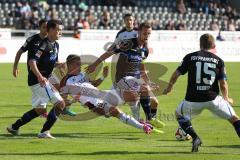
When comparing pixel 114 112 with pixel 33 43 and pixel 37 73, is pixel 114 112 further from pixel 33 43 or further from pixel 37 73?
pixel 33 43

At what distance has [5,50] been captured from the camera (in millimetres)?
31812

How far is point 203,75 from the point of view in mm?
11023

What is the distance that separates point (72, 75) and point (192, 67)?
3279 millimetres

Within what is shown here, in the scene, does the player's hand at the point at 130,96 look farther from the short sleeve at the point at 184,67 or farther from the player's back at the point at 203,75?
the player's back at the point at 203,75

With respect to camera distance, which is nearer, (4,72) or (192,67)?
(192,67)

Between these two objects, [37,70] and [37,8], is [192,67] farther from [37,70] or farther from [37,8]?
[37,8]

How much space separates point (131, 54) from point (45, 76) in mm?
2060

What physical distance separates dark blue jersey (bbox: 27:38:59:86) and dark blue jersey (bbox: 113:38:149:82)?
5.06 feet

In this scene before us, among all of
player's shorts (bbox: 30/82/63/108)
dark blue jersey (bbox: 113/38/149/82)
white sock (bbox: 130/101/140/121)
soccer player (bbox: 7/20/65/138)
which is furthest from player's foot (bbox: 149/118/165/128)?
player's shorts (bbox: 30/82/63/108)

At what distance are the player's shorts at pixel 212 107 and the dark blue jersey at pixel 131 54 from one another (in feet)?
9.94

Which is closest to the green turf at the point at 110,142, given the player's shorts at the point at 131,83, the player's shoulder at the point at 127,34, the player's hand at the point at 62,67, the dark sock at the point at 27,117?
the dark sock at the point at 27,117

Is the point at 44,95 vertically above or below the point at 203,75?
below

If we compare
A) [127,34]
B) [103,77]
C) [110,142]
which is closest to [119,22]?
[127,34]

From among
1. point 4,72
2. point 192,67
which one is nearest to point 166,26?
point 4,72
